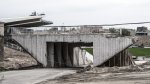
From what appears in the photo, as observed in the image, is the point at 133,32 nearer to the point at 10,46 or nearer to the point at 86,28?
the point at 86,28

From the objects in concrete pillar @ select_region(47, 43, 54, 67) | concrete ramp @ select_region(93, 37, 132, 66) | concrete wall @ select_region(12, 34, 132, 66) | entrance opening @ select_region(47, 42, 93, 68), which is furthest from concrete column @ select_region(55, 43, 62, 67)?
concrete ramp @ select_region(93, 37, 132, 66)

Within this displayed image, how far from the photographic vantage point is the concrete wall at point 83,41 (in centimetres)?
5053

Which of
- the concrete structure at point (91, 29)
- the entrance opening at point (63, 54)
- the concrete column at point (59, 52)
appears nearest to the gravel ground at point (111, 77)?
the concrete structure at point (91, 29)

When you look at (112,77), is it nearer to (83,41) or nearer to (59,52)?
(83,41)

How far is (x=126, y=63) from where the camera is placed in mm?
56906

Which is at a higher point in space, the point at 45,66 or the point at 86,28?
the point at 86,28

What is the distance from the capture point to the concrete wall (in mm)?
50531

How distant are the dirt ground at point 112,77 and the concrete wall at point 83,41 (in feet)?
15.9

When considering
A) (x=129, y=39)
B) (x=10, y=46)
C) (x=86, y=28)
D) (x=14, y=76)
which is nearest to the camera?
Result: (x=14, y=76)

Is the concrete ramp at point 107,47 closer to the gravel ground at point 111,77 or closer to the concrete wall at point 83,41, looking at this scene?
the concrete wall at point 83,41

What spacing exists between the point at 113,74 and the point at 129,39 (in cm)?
938

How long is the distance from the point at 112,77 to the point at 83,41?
536 inches

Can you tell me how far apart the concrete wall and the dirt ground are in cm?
484

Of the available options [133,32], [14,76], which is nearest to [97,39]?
[133,32]
